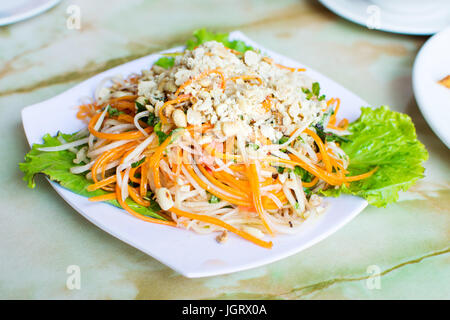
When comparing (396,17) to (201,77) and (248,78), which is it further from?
(201,77)

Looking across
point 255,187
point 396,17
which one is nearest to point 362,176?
point 255,187

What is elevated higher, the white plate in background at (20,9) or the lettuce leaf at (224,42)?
the lettuce leaf at (224,42)

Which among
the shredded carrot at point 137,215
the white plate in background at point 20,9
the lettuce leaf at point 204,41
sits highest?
the lettuce leaf at point 204,41

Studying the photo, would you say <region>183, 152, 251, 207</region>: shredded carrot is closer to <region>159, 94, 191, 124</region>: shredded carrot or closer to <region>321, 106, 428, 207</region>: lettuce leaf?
<region>159, 94, 191, 124</region>: shredded carrot

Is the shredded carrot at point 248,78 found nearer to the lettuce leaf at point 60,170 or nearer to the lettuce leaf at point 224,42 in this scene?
the lettuce leaf at point 60,170

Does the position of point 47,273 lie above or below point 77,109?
below

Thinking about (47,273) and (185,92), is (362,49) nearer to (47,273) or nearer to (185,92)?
(185,92)

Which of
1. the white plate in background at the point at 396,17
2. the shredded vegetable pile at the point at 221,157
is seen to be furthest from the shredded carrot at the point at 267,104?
the white plate in background at the point at 396,17

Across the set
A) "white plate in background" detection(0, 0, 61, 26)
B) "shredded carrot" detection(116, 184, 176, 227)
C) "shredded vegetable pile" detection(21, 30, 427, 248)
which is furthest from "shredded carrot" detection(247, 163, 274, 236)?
"white plate in background" detection(0, 0, 61, 26)

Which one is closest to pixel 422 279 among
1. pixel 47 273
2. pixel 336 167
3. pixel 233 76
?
pixel 336 167
